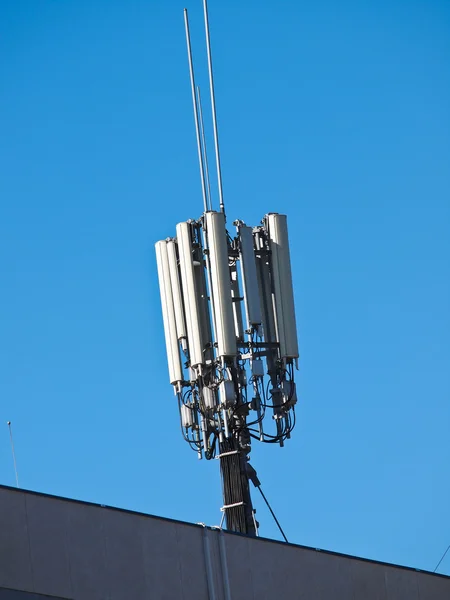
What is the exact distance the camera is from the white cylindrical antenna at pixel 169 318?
4609cm

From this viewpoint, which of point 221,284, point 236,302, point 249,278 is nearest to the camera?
point 221,284

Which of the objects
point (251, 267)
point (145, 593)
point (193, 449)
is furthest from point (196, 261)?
A: point (145, 593)

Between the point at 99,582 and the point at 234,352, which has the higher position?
the point at 234,352

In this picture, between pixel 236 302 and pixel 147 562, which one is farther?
pixel 236 302

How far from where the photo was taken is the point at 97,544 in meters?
33.2

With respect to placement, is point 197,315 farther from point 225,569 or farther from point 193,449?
point 225,569

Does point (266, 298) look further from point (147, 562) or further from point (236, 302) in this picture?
point (147, 562)

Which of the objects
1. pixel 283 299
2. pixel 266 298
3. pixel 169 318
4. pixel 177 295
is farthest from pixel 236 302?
pixel 169 318

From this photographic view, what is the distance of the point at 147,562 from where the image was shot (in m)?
34.0

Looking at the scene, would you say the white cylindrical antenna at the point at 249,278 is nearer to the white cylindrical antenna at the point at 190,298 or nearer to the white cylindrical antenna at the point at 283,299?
the white cylindrical antenna at the point at 283,299

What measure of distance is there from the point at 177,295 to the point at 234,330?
7.31 ft

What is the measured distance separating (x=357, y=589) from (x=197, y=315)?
1025 centimetres

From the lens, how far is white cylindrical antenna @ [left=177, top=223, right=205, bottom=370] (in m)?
45.4

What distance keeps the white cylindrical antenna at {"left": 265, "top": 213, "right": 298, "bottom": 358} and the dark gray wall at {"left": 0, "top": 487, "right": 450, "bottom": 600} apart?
28.5 ft
